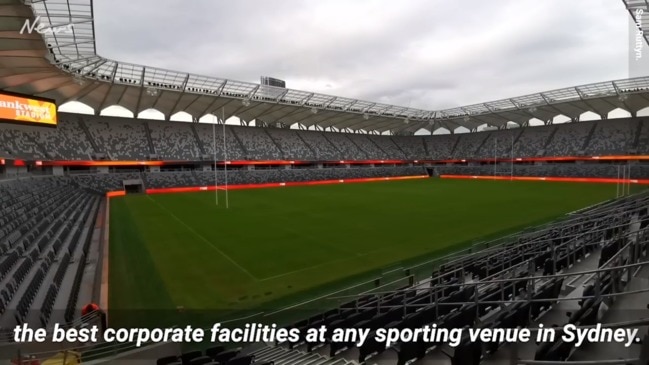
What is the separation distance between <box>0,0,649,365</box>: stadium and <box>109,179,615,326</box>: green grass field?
0.14m

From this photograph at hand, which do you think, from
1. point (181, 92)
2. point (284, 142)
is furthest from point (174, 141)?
point (284, 142)

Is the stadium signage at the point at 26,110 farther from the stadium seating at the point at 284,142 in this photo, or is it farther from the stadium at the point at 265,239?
the stadium seating at the point at 284,142

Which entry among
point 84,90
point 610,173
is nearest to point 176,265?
point 84,90

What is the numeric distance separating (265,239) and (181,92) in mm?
31015

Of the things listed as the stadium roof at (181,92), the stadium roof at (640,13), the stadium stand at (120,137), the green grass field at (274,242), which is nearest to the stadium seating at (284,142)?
the stadium stand at (120,137)

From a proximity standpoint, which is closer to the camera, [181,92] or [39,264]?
[39,264]

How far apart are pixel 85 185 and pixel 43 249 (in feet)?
118

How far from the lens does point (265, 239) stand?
1805 cm

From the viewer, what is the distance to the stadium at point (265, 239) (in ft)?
18.9

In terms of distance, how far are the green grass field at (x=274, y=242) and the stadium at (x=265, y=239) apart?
14 centimetres

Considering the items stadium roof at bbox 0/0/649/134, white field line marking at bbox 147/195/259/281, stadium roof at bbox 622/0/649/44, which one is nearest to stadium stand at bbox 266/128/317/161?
stadium roof at bbox 0/0/649/134

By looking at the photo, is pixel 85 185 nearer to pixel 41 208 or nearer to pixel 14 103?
pixel 14 103

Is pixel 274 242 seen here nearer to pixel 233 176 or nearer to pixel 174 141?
pixel 233 176

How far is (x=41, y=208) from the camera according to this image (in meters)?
19.2
